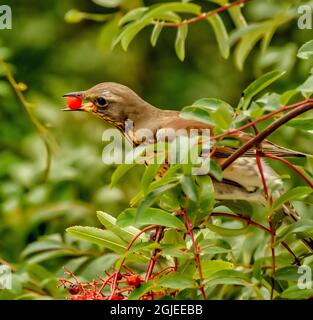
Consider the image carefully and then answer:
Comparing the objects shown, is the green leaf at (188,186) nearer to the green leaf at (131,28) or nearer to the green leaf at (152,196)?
the green leaf at (152,196)

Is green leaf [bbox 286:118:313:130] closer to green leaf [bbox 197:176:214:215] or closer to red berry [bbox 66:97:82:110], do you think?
green leaf [bbox 197:176:214:215]

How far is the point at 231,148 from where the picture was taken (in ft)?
8.15

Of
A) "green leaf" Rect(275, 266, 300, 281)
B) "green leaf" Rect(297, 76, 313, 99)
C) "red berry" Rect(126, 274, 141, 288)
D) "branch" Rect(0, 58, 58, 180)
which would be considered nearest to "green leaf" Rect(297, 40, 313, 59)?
"green leaf" Rect(297, 76, 313, 99)

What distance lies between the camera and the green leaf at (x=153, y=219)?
2.12m

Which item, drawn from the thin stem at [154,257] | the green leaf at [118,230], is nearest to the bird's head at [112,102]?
the green leaf at [118,230]

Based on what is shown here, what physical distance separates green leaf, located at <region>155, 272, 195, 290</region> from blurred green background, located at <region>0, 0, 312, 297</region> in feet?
3.05

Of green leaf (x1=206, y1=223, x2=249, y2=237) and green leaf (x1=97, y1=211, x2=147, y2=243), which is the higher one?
green leaf (x1=97, y1=211, x2=147, y2=243)

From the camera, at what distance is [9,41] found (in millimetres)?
5867

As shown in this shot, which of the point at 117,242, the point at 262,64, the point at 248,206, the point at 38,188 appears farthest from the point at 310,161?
the point at 38,188

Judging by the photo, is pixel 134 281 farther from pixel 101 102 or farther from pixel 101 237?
pixel 101 102

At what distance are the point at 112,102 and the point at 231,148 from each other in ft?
2.73

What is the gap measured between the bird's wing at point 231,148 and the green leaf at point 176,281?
0.32 m

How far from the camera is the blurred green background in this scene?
3830 mm

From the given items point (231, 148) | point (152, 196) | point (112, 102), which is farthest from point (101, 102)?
point (152, 196)
